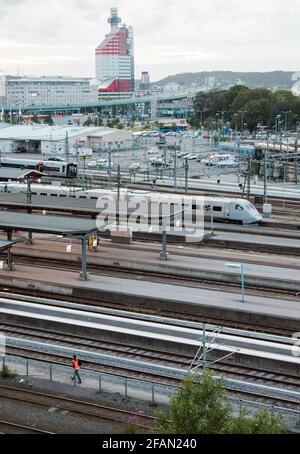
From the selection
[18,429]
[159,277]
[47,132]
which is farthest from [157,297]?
[47,132]

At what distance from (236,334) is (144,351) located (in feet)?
5.81

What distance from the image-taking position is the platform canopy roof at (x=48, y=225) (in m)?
16.6

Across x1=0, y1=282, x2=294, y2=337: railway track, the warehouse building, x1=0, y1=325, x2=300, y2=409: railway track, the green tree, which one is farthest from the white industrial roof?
the green tree

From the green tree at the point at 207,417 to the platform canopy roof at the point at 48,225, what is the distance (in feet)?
28.6

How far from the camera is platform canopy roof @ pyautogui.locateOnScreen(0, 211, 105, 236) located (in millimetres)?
16562

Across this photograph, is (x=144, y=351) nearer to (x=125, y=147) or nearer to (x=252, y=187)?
(x=252, y=187)

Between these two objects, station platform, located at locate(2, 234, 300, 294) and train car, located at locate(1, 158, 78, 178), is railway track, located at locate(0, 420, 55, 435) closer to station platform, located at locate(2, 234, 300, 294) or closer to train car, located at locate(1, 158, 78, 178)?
station platform, located at locate(2, 234, 300, 294)

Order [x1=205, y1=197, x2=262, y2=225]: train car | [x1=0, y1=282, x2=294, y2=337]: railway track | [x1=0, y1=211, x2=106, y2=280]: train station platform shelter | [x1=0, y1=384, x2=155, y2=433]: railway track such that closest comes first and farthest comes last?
[x1=0, y1=384, x2=155, y2=433]: railway track, [x1=0, y1=282, x2=294, y2=337]: railway track, [x1=0, y1=211, x2=106, y2=280]: train station platform shelter, [x1=205, y1=197, x2=262, y2=225]: train car

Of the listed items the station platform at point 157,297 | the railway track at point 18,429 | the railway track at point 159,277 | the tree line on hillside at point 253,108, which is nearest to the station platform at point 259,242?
the railway track at point 159,277

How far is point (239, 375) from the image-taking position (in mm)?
11859

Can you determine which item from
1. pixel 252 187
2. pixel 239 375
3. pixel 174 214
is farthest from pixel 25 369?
pixel 252 187

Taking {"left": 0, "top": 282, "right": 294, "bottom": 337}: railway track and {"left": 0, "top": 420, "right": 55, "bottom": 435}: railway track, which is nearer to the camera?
{"left": 0, "top": 420, "right": 55, "bottom": 435}: railway track

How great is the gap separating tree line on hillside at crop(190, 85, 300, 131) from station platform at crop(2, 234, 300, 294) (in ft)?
149

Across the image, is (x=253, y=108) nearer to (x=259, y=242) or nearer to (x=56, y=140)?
(x=56, y=140)
